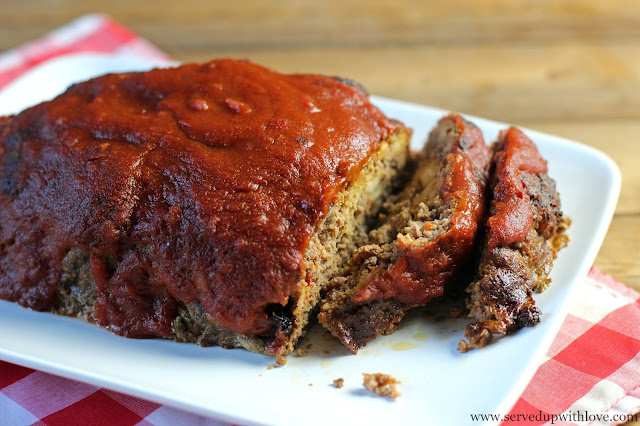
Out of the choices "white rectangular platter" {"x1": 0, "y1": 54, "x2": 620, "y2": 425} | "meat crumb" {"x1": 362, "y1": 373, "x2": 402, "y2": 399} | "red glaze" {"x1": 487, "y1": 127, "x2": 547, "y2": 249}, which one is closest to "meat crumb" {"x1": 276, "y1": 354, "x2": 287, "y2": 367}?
"white rectangular platter" {"x1": 0, "y1": 54, "x2": 620, "y2": 425}

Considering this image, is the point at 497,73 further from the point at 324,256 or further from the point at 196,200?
the point at 196,200

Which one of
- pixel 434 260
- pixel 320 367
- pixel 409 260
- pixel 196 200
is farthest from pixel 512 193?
pixel 196 200

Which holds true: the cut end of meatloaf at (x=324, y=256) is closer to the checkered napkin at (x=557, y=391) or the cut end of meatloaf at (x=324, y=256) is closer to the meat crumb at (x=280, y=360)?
the meat crumb at (x=280, y=360)

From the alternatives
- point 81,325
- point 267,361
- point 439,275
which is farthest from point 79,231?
point 439,275

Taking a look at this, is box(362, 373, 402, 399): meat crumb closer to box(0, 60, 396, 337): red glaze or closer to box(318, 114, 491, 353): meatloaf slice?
box(318, 114, 491, 353): meatloaf slice

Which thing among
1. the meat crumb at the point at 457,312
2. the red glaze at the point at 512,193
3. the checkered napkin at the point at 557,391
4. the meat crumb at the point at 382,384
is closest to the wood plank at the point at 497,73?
the red glaze at the point at 512,193

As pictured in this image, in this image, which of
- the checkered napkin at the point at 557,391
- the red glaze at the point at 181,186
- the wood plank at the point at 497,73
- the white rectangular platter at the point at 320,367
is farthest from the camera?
the wood plank at the point at 497,73
